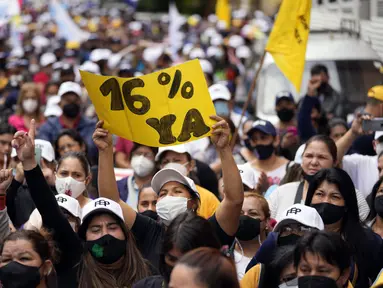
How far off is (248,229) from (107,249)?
45.6 inches

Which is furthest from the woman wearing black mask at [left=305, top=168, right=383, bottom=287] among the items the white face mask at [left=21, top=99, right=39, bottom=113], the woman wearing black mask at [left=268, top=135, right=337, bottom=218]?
the white face mask at [left=21, top=99, right=39, bottom=113]

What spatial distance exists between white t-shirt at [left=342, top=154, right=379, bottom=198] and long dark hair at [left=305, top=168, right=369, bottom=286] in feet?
6.78

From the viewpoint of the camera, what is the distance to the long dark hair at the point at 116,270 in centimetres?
617

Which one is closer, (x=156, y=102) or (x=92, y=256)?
(x=92, y=256)

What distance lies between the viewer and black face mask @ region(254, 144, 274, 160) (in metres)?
9.63

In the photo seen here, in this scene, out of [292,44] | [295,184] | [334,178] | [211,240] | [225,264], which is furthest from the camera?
[292,44]

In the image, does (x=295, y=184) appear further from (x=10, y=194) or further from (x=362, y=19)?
(x=362, y=19)

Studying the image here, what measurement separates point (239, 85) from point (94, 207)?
44.8ft

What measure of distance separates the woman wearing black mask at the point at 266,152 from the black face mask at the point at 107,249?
136 inches

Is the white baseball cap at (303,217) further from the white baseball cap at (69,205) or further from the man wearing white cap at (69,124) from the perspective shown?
the man wearing white cap at (69,124)

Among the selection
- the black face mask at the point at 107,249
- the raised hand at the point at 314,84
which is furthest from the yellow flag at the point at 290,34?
the black face mask at the point at 107,249

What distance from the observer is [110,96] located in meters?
6.86

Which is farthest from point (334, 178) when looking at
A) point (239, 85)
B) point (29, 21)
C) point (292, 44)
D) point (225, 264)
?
point (29, 21)

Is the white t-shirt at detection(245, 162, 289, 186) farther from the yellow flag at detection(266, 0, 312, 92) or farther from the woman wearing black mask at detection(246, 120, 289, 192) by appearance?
the yellow flag at detection(266, 0, 312, 92)
